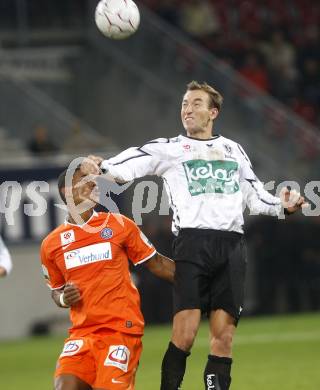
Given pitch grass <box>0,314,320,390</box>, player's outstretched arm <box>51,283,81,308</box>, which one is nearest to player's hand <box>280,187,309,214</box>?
player's outstretched arm <box>51,283,81,308</box>

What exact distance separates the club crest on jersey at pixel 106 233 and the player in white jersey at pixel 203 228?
418 mm

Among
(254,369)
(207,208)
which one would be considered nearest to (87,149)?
(254,369)

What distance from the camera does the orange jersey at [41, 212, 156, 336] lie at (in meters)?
6.82

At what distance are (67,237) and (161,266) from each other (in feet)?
2.10

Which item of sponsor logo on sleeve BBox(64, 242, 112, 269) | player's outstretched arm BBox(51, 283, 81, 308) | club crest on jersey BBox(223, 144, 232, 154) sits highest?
club crest on jersey BBox(223, 144, 232, 154)

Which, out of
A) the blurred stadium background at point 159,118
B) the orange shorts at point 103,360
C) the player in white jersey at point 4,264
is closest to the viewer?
the orange shorts at point 103,360

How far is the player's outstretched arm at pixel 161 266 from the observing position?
7098 mm

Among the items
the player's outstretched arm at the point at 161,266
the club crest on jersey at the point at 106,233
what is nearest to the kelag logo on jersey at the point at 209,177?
the player's outstretched arm at the point at 161,266

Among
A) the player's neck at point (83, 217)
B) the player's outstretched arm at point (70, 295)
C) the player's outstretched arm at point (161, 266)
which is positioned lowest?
the player's outstretched arm at point (70, 295)

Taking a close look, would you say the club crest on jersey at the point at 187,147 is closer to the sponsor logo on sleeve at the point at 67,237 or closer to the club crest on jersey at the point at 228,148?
the club crest on jersey at the point at 228,148

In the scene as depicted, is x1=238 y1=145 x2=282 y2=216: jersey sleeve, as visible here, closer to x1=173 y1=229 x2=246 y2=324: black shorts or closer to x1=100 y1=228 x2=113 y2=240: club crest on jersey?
x1=173 y1=229 x2=246 y2=324: black shorts

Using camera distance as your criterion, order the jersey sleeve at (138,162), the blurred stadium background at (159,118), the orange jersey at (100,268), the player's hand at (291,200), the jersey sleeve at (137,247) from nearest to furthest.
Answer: the orange jersey at (100,268)
the jersey sleeve at (138,162)
the jersey sleeve at (137,247)
the player's hand at (291,200)
the blurred stadium background at (159,118)

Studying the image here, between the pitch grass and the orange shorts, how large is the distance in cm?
295

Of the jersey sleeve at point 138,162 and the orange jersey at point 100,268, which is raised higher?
the jersey sleeve at point 138,162
